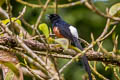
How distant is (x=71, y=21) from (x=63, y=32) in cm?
452

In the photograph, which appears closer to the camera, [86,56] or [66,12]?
[86,56]

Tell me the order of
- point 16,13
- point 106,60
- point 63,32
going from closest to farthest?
point 106,60
point 63,32
point 16,13

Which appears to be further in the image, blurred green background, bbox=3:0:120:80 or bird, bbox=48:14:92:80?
blurred green background, bbox=3:0:120:80

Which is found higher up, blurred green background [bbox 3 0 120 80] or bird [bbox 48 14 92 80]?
blurred green background [bbox 3 0 120 80]

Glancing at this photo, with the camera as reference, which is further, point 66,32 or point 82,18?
point 82,18

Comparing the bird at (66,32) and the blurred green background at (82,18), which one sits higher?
the blurred green background at (82,18)

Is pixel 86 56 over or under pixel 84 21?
under

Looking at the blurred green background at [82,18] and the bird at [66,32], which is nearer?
the bird at [66,32]

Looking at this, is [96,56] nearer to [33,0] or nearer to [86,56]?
Answer: [86,56]

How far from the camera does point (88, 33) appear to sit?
9.61 meters

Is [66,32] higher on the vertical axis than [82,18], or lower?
lower

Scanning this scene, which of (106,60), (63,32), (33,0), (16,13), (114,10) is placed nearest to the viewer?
(114,10)

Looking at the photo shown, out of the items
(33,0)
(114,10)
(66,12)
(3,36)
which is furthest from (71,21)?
(114,10)

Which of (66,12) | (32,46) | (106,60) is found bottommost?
(106,60)
